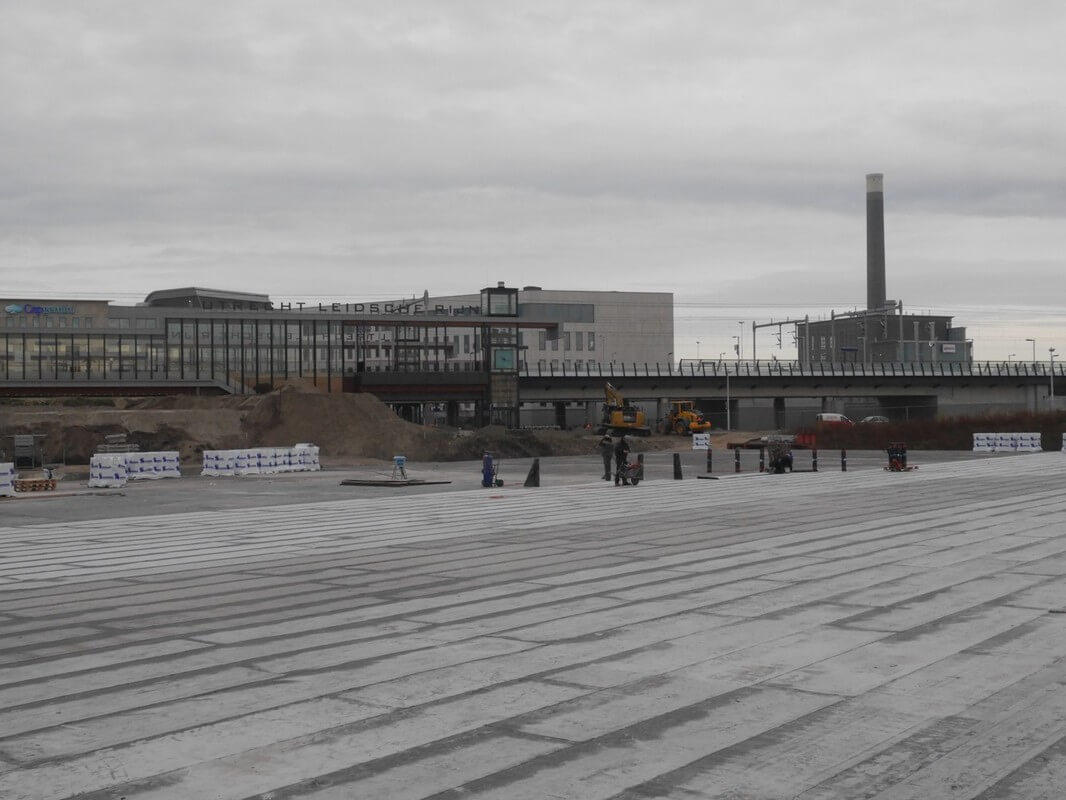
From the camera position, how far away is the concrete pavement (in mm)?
7168

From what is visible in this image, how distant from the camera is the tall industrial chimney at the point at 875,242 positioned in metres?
138

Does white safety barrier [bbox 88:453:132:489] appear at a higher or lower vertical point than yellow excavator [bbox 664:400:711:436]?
lower

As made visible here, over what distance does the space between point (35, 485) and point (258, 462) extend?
9958mm

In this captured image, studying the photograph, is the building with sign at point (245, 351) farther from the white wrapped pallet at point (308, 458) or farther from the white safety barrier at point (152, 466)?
the white safety barrier at point (152, 466)

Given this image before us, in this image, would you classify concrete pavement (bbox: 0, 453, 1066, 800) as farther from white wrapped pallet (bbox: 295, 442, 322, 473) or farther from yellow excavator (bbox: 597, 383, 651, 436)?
yellow excavator (bbox: 597, 383, 651, 436)

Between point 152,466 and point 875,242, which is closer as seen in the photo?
point 152,466

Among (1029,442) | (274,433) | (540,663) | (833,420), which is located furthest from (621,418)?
(540,663)

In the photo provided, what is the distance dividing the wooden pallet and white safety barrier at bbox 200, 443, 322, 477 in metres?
7.97

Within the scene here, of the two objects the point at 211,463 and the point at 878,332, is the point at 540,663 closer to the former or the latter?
the point at 211,463

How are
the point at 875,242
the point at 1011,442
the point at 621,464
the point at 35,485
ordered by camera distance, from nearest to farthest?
the point at 621,464
the point at 35,485
the point at 1011,442
the point at 875,242

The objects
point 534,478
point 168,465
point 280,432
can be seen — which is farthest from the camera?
point 280,432

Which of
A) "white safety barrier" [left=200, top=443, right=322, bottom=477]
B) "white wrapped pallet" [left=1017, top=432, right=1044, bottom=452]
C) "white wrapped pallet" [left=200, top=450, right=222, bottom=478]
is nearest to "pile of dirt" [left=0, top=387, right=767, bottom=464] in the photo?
"white safety barrier" [left=200, top=443, right=322, bottom=477]

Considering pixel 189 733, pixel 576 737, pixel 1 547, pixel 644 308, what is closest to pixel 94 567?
pixel 1 547

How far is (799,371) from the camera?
358 ft
